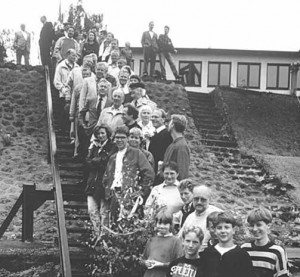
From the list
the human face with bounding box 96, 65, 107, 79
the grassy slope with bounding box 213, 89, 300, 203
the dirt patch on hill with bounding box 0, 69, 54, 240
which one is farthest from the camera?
the grassy slope with bounding box 213, 89, 300, 203

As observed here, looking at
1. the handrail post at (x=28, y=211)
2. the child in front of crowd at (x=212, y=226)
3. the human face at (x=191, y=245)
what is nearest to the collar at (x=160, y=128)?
the handrail post at (x=28, y=211)

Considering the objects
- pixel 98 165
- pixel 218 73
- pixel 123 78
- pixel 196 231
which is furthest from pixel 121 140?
Answer: pixel 218 73

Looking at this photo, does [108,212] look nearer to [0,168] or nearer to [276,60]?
[0,168]

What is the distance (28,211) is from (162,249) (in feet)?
15.5

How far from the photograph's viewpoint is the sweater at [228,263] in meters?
5.56

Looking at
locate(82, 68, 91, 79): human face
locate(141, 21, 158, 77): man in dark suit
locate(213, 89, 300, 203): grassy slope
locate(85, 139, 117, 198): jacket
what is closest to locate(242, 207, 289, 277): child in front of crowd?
locate(85, 139, 117, 198): jacket

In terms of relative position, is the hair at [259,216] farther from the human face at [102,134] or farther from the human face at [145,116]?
the human face at [145,116]

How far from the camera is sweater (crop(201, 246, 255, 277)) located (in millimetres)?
5559

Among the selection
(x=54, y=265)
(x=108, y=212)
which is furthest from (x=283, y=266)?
(x=54, y=265)

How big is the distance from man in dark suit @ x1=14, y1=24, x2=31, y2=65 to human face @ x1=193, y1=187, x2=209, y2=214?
640 inches

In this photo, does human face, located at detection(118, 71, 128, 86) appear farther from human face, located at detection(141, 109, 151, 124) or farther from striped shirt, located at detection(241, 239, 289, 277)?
striped shirt, located at detection(241, 239, 289, 277)

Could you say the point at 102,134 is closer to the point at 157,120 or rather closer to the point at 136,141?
the point at 136,141

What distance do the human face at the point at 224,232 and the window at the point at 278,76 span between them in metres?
26.0

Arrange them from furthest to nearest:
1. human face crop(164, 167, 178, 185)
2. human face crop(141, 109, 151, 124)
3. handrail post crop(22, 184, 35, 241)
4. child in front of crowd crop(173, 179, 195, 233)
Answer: handrail post crop(22, 184, 35, 241)
human face crop(141, 109, 151, 124)
human face crop(164, 167, 178, 185)
child in front of crowd crop(173, 179, 195, 233)
